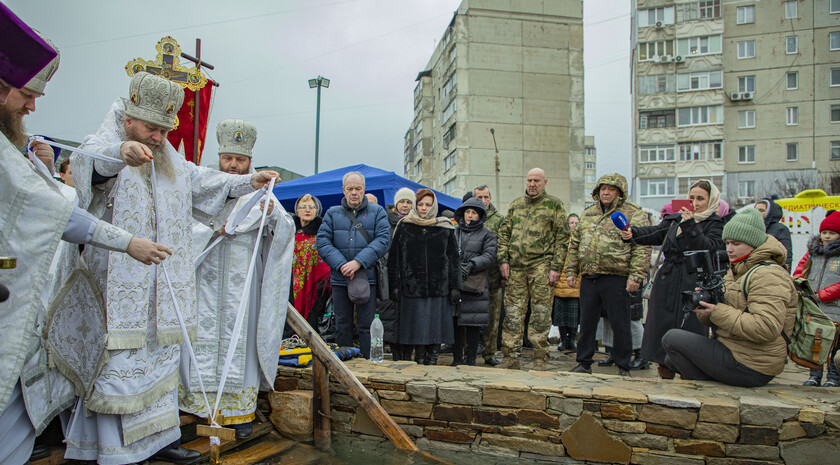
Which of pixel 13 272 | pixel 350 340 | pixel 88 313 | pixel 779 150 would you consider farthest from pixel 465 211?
pixel 779 150

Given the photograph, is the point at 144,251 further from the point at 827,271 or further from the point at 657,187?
the point at 657,187

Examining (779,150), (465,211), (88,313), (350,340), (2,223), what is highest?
(779,150)

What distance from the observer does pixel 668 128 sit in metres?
35.2

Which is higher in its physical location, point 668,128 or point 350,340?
point 668,128

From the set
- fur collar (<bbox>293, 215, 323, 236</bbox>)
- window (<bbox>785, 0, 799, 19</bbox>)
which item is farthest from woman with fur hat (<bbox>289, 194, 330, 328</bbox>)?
window (<bbox>785, 0, 799, 19</bbox>)

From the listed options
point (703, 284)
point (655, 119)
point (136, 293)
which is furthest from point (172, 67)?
point (655, 119)

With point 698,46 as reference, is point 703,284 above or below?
below

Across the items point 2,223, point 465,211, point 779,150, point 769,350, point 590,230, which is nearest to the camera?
point 2,223

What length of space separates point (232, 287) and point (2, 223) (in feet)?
5.25

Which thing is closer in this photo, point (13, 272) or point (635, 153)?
point (13, 272)

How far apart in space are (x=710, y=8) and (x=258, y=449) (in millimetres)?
40019

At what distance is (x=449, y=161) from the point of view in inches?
1521

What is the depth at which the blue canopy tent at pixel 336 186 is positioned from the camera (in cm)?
832

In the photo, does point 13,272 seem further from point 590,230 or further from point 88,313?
point 590,230
